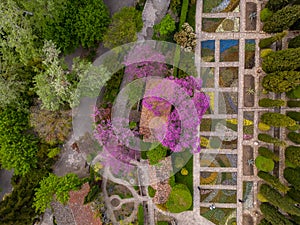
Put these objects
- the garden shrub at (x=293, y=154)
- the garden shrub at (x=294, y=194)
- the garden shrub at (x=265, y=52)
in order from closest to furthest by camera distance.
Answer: the garden shrub at (x=293, y=154) → the garden shrub at (x=294, y=194) → the garden shrub at (x=265, y=52)

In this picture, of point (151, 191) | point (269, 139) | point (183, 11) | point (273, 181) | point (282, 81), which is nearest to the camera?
point (282, 81)

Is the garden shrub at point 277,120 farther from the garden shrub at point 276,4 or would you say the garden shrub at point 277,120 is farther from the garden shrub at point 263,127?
the garden shrub at point 276,4

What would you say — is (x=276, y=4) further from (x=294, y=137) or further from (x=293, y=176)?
(x=293, y=176)

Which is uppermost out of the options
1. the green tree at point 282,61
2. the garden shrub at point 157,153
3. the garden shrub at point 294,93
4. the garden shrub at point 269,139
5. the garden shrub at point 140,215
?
the green tree at point 282,61

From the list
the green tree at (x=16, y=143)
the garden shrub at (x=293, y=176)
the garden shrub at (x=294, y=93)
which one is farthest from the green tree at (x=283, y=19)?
the green tree at (x=16, y=143)

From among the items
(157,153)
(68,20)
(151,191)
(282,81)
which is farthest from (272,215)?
(68,20)

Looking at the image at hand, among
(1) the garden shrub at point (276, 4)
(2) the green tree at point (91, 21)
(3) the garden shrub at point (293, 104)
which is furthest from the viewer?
(3) the garden shrub at point (293, 104)

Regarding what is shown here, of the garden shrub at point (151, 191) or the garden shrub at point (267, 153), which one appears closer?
the garden shrub at point (267, 153)
